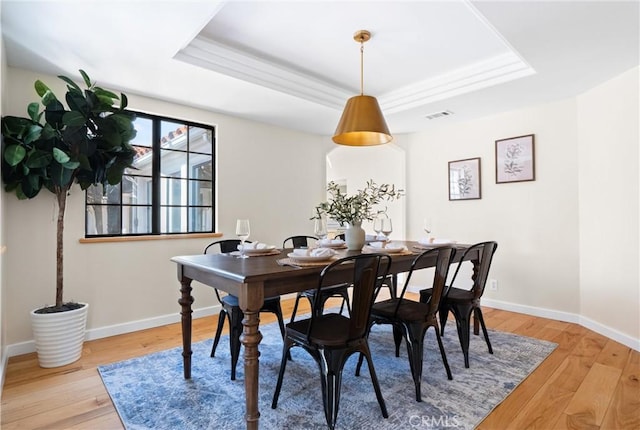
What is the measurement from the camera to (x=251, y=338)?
161 cm

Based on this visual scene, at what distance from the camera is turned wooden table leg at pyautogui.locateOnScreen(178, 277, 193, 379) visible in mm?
2203

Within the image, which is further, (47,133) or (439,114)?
(439,114)

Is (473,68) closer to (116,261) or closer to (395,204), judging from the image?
(395,204)

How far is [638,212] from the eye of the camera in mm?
2814

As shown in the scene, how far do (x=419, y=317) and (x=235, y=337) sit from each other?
119 centimetres

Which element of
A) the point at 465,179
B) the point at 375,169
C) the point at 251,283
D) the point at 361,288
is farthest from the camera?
the point at 375,169

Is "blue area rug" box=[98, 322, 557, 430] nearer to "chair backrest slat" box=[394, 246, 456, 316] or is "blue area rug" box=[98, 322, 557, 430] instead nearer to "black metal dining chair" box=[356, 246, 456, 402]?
"black metal dining chair" box=[356, 246, 456, 402]

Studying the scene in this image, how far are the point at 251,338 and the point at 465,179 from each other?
3.61 metres

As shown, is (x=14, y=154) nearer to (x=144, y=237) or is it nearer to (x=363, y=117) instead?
(x=144, y=237)

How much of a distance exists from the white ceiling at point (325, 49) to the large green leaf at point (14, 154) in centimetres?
72

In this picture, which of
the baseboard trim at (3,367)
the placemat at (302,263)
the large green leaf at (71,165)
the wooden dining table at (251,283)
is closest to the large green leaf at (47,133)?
the large green leaf at (71,165)

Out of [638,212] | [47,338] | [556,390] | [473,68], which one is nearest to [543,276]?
[638,212]
